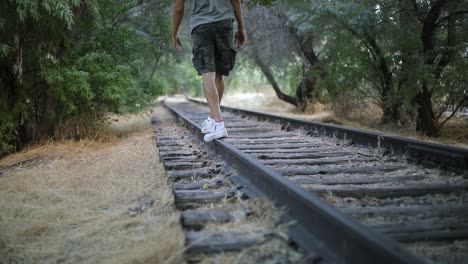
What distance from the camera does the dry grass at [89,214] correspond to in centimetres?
194

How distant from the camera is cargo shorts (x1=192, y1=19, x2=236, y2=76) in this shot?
161 inches

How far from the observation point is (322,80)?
32.3 feet

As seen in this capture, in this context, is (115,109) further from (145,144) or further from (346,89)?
(346,89)

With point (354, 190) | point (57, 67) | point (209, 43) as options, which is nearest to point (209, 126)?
point (209, 43)

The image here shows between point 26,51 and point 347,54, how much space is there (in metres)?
5.97

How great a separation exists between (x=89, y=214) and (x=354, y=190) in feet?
5.54

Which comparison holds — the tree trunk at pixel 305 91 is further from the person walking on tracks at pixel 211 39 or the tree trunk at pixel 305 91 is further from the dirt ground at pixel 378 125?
the person walking on tracks at pixel 211 39

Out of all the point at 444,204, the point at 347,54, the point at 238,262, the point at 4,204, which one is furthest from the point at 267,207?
the point at 347,54

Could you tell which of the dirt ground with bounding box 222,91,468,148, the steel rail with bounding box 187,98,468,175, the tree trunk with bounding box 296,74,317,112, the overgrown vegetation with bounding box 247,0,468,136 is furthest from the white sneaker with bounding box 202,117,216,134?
the tree trunk with bounding box 296,74,317,112

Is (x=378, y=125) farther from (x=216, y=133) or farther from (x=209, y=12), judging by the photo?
(x=209, y=12)

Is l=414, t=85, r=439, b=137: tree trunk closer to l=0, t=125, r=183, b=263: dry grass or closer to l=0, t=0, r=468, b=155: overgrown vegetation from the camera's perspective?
l=0, t=0, r=468, b=155: overgrown vegetation

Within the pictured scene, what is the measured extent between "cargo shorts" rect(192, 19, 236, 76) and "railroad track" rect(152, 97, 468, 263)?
2.76 feet

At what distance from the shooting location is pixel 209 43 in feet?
13.6

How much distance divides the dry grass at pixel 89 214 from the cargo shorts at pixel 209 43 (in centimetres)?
112
